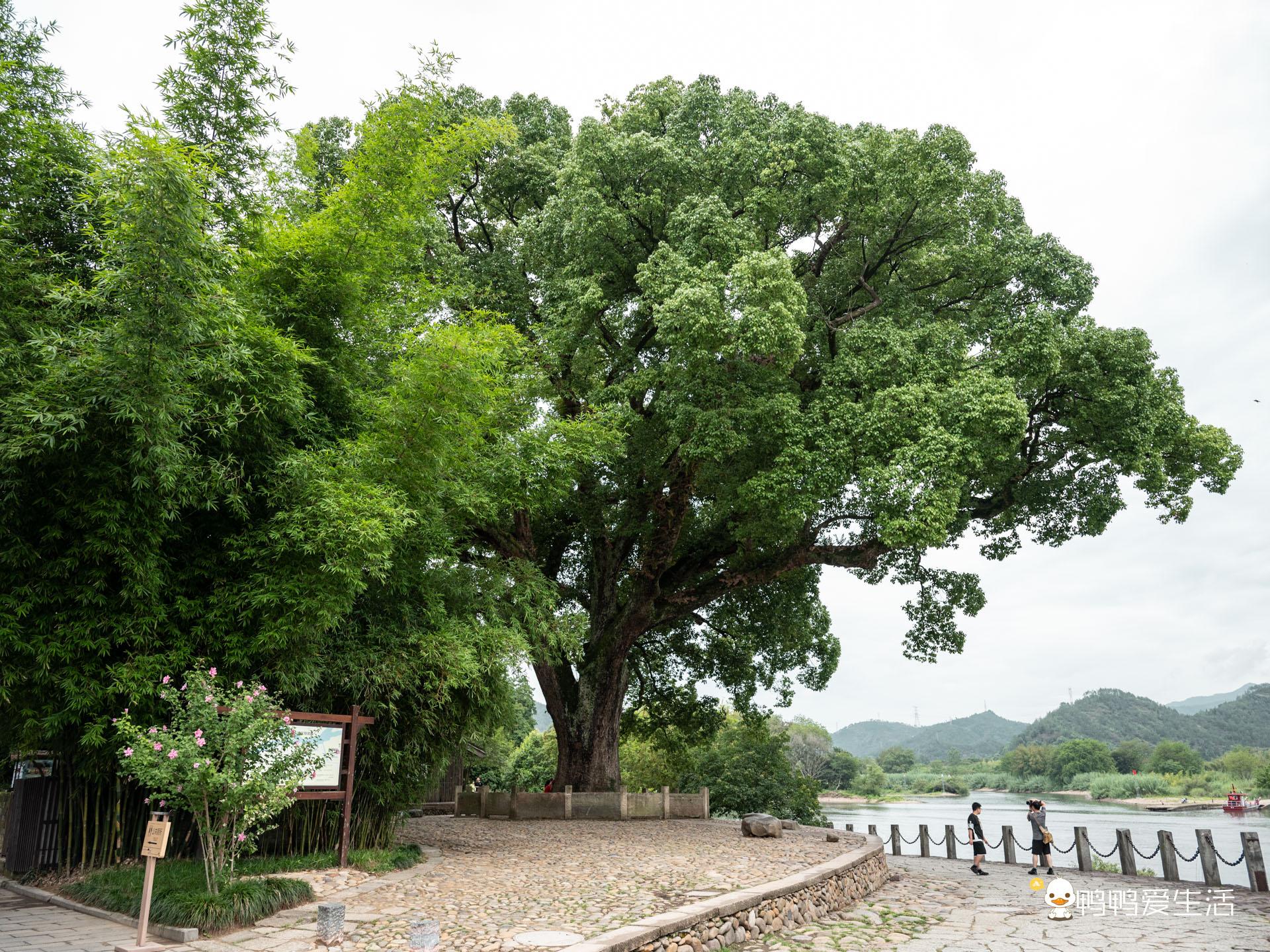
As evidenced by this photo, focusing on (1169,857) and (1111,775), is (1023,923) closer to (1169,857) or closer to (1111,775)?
(1169,857)

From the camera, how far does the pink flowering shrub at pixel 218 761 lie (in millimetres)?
5879

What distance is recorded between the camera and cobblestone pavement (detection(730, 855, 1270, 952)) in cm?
736

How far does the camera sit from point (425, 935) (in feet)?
17.6

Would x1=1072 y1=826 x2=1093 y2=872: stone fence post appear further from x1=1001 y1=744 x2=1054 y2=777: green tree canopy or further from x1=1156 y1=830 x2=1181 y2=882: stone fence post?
x1=1001 y1=744 x2=1054 y2=777: green tree canopy

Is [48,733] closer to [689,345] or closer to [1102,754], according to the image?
[689,345]

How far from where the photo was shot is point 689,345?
11.4m

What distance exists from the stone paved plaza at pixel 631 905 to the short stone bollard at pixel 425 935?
0.12 m

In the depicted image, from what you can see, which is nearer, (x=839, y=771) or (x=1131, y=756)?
(x=839, y=771)

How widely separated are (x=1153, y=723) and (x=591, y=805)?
74.2 m

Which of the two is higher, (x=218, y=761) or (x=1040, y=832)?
(x=218, y=761)

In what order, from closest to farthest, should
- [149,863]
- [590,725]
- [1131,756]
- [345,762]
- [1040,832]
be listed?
[149,863], [345,762], [1040,832], [590,725], [1131,756]

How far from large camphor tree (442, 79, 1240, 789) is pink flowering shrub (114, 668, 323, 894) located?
511cm

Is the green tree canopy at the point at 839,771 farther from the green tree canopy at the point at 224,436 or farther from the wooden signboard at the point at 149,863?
the wooden signboard at the point at 149,863

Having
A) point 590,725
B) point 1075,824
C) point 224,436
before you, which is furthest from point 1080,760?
point 224,436
